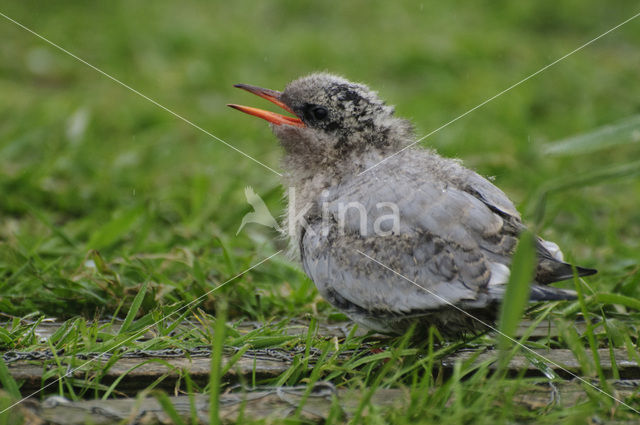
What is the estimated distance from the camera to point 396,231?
2559mm

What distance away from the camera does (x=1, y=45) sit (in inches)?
309

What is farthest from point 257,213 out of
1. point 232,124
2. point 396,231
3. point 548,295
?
point 548,295

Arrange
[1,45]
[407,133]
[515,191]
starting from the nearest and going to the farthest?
[407,133], [515,191], [1,45]

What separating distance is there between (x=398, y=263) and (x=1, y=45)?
676cm

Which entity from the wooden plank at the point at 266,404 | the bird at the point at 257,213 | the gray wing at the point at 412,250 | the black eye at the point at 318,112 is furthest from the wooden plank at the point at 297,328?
the bird at the point at 257,213

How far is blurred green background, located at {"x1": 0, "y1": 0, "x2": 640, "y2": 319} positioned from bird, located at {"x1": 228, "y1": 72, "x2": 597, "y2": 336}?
0.35 meters

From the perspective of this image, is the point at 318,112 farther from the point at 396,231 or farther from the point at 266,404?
the point at 266,404

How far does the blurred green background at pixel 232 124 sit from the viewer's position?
348cm

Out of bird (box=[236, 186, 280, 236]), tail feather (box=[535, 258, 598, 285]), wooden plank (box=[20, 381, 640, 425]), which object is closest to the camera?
wooden plank (box=[20, 381, 640, 425])

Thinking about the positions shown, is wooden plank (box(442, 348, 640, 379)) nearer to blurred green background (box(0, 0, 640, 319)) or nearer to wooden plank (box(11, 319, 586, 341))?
wooden plank (box(11, 319, 586, 341))

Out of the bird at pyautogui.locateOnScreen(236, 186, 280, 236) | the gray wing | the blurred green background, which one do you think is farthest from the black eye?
the bird at pyautogui.locateOnScreen(236, 186, 280, 236)

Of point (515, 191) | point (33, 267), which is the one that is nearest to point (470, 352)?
point (33, 267)

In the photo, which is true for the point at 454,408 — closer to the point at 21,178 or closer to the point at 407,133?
the point at 407,133

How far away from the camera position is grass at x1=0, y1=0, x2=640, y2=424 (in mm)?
2674
